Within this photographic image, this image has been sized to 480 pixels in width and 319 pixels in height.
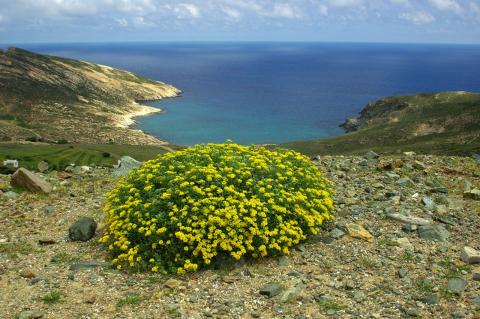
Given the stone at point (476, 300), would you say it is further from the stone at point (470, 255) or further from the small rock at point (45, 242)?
the small rock at point (45, 242)

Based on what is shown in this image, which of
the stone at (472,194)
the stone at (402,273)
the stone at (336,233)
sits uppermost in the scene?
the stone at (472,194)

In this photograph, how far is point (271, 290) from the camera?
30.9ft

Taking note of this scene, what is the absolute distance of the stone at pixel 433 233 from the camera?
12.0 metres

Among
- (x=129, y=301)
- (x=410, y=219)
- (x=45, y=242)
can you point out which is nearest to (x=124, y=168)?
(x=45, y=242)

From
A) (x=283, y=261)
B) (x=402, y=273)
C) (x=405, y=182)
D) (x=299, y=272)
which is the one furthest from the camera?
(x=405, y=182)

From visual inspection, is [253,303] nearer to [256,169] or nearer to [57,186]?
[256,169]

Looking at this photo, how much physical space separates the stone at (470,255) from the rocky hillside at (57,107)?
10908 cm

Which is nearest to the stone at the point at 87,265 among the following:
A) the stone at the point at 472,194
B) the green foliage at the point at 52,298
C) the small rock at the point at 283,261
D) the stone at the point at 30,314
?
the green foliage at the point at 52,298

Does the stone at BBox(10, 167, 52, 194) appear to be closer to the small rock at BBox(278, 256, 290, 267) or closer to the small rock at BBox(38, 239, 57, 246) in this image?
the small rock at BBox(38, 239, 57, 246)

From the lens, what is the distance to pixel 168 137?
137 metres

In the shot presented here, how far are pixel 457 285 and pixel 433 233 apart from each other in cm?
284

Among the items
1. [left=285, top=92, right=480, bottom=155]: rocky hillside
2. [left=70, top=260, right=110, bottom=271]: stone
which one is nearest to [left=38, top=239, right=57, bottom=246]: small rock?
[left=70, top=260, right=110, bottom=271]: stone

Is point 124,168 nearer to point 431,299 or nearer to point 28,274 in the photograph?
point 28,274

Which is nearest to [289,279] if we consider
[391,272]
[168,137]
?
[391,272]
